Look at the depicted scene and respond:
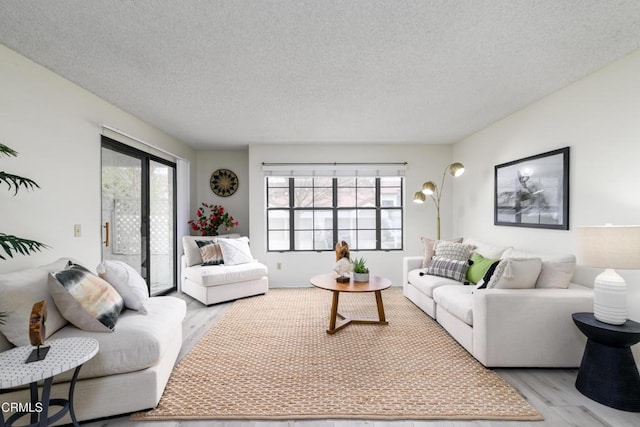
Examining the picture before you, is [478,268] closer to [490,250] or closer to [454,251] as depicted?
[490,250]

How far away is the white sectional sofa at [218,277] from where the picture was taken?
406cm

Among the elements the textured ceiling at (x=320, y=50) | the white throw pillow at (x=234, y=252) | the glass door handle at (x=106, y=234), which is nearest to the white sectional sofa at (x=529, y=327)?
the textured ceiling at (x=320, y=50)

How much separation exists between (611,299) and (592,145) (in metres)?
1.31

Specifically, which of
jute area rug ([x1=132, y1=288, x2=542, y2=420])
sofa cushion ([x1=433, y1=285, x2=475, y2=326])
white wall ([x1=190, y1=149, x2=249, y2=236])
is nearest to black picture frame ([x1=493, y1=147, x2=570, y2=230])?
sofa cushion ([x1=433, y1=285, x2=475, y2=326])

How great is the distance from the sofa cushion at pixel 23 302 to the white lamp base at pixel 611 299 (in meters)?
3.49

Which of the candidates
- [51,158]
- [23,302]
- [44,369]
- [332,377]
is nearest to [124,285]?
[23,302]

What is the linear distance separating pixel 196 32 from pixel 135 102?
1.64 m

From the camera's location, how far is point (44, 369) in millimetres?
1369

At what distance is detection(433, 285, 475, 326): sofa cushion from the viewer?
2645 mm

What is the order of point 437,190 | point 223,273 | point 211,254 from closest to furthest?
point 223,273
point 211,254
point 437,190

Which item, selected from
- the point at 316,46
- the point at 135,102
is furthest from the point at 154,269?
the point at 316,46

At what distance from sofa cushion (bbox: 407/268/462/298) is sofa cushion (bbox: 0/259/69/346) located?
10.6 ft

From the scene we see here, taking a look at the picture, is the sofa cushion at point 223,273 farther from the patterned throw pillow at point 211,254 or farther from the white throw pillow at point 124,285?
the white throw pillow at point 124,285

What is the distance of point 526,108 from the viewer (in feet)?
11.0
